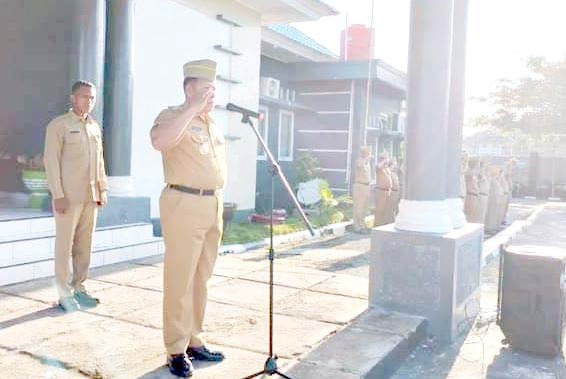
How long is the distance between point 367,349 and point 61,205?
270 centimetres

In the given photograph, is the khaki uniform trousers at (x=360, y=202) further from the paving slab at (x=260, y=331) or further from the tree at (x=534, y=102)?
the tree at (x=534, y=102)

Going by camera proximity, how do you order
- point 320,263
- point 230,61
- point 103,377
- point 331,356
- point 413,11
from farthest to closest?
point 230,61, point 320,263, point 413,11, point 331,356, point 103,377

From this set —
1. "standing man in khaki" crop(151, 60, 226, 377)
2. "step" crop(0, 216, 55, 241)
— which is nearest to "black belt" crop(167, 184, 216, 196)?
"standing man in khaki" crop(151, 60, 226, 377)

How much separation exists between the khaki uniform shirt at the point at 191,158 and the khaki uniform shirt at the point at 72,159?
1.57 m

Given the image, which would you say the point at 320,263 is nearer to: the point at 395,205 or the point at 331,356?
the point at 331,356

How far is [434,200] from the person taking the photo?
187 inches

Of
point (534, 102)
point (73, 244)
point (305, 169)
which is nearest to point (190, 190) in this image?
point (73, 244)

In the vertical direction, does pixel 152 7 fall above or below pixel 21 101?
above

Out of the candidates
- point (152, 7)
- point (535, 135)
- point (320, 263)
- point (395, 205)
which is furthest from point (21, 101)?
point (535, 135)

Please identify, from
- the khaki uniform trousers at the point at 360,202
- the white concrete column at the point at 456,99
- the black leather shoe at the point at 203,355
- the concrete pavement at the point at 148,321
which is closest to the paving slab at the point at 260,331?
the concrete pavement at the point at 148,321

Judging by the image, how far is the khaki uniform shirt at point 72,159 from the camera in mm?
4371

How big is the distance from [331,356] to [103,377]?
58.6 inches

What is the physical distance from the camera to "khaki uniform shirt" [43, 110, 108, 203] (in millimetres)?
4371

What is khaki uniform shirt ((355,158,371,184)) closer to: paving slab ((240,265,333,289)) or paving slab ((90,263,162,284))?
paving slab ((240,265,333,289))
